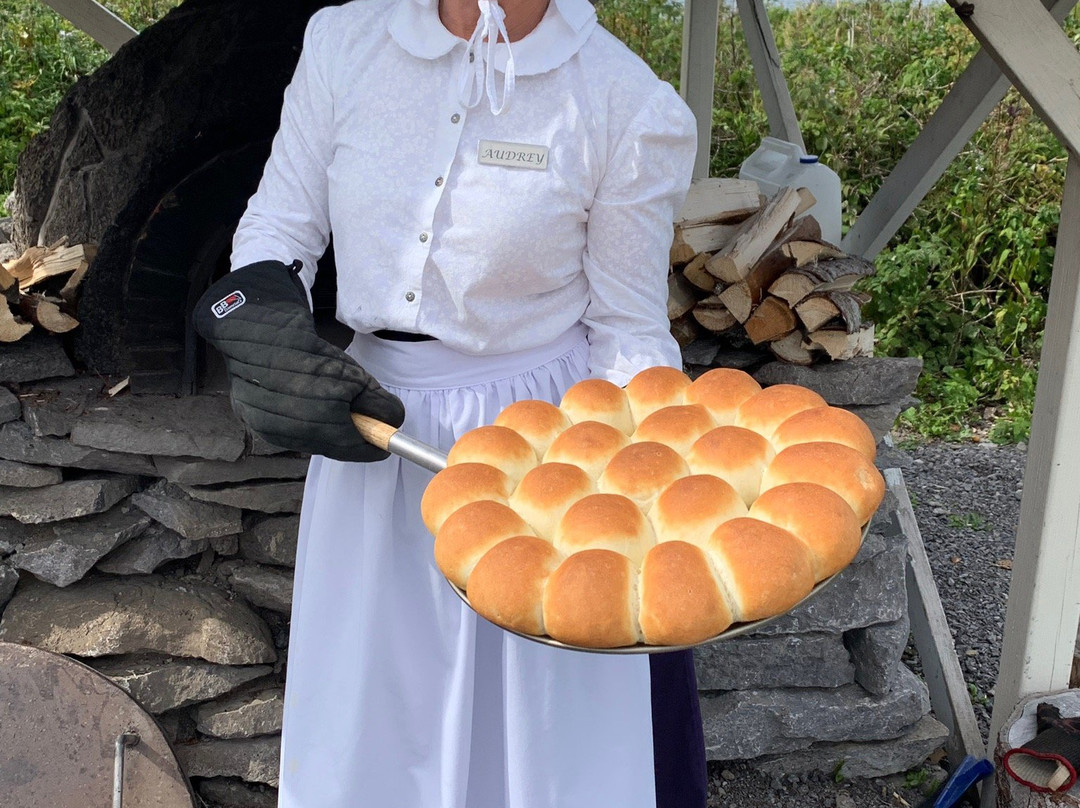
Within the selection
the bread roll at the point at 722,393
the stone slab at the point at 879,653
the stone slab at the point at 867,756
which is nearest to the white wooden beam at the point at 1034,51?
the bread roll at the point at 722,393

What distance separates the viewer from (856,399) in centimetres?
248

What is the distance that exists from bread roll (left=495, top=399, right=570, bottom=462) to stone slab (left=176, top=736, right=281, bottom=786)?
153cm

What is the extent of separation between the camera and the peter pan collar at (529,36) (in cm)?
148

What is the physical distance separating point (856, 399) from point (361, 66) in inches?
57.8

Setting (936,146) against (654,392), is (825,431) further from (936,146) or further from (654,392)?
(936,146)

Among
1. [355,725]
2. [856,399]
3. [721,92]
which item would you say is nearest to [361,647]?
[355,725]

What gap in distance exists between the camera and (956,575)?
11.7 feet

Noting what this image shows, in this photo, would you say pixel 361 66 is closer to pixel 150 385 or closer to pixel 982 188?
pixel 150 385

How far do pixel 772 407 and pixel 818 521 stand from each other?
24cm

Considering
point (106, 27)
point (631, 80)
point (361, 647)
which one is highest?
point (631, 80)

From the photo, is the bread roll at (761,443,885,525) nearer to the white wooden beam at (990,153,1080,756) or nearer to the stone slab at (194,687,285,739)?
the white wooden beam at (990,153,1080,756)

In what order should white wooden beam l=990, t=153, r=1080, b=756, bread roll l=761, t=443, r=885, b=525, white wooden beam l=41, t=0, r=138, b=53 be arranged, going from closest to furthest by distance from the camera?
1. bread roll l=761, t=443, r=885, b=525
2. white wooden beam l=990, t=153, r=1080, b=756
3. white wooden beam l=41, t=0, r=138, b=53

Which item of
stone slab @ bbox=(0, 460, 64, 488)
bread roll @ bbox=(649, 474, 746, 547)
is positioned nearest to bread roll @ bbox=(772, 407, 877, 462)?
bread roll @ bbox=(649, 474, 746, 547)

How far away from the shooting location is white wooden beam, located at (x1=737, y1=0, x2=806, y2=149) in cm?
330
